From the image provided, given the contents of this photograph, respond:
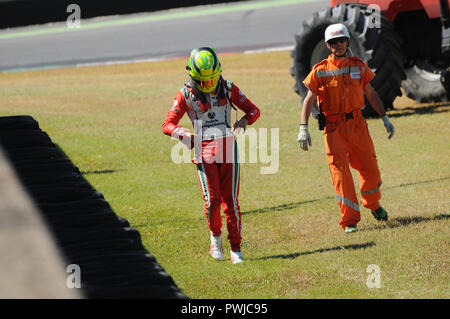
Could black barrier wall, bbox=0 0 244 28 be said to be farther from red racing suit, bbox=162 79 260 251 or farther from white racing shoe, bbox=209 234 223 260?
white racing shoe, bbox=209 234 223 260

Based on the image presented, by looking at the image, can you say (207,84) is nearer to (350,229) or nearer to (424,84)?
(350,229)

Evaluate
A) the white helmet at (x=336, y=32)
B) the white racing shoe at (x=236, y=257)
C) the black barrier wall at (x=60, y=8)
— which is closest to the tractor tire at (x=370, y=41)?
the white helmet at (x=336, y=32)

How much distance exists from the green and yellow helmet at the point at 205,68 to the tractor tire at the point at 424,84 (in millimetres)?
9732

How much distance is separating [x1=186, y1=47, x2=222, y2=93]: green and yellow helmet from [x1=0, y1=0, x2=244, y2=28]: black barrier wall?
28.1 inches

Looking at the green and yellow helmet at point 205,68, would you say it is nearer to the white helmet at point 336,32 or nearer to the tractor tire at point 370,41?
the white helmet at point 336,32

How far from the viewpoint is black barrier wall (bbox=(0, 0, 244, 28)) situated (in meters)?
5.78

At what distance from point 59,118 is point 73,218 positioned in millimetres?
13009

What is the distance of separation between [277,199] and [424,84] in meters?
7.40

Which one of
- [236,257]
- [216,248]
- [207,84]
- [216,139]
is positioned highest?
[207,84]

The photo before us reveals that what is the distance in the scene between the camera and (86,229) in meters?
5.22

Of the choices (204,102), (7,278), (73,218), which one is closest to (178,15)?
(204,102)

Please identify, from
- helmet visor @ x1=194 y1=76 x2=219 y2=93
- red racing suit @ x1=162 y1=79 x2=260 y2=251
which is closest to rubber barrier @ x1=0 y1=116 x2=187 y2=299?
red racing suit @ x1=162 y1=79 x2=260 y2=251

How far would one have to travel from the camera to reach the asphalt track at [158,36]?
1074 inches

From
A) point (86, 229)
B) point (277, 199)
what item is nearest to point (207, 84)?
point (86, 229)
